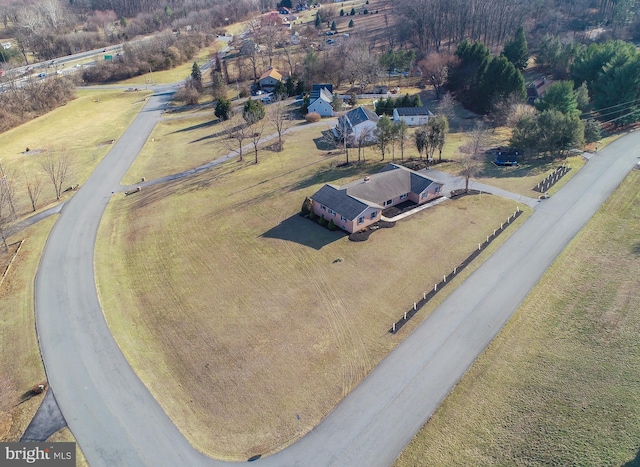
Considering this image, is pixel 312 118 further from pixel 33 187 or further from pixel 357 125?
pixel 33 187

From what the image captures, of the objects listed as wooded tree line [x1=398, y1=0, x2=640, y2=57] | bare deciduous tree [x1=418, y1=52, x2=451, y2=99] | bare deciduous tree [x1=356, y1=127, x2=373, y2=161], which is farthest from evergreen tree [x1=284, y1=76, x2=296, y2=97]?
bare deciduous tree [x1=356, y1=127, x2=373, y2=161]

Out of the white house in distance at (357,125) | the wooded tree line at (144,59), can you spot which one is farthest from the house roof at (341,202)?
the wooded tree line at (144,59)

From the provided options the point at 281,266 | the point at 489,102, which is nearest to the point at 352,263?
the point at 281,266

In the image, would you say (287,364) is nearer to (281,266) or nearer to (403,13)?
(281,266)

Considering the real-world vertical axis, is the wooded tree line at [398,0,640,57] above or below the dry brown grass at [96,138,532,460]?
above

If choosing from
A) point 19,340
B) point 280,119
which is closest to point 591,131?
point 280,119

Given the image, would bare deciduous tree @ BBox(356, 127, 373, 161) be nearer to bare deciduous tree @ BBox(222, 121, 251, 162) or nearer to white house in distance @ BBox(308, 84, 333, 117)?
bare deciduous tree @ BBox(222, 121, 251, 162)

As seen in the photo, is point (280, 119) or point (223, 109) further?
point (223, 109)
